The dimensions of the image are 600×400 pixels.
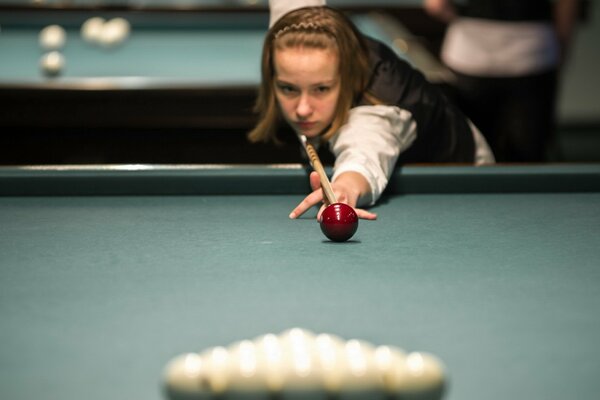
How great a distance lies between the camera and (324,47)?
8.96ft

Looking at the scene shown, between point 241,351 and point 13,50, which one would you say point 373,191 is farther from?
point 13,50

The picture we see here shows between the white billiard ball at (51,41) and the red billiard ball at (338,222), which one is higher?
the red billiard ball at (338,222)

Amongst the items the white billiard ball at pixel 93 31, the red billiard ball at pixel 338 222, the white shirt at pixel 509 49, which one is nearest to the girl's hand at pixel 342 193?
the red billiard ball at pixel 338 222

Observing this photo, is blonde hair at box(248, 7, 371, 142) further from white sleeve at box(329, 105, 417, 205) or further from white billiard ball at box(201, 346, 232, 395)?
white billiard ball at box(201, 346, 232, 395)

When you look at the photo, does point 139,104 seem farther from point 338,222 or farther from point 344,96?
point 338,222

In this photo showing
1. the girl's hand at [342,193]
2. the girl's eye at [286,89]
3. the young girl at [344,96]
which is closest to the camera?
the girl's hand at [342,193]

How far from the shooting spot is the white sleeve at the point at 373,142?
2336 millimetres

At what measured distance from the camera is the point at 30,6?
5.96 metres

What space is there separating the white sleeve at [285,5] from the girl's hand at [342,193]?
93 cm

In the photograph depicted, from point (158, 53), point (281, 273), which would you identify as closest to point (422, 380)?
point (281, 273)

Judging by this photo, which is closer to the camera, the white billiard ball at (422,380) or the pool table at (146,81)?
the white billiard ball at (422,380)

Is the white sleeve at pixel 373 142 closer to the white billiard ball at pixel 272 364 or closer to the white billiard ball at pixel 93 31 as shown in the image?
the white billiard ball at pixel 272 364

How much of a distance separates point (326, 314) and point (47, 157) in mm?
2924

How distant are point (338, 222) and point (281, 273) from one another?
255 mm
